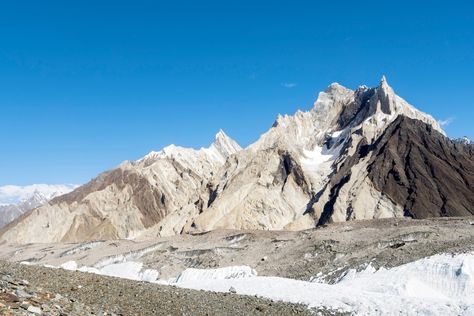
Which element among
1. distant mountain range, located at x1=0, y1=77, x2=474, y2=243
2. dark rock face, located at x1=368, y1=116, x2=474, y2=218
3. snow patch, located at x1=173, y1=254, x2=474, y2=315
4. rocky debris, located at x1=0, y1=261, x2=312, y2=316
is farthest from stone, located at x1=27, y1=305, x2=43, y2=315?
dark rock face, located at x1=368, y1=116, x2=474, y2=218

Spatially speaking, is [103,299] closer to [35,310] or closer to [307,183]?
[35,310]

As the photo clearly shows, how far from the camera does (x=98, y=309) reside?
1598 cm

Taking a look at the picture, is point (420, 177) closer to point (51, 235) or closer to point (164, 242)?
point (164, 242)

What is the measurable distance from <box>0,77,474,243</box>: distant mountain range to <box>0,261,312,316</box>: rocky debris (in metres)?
86.6

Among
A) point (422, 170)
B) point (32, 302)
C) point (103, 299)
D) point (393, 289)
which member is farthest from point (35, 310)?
point (422, 170)

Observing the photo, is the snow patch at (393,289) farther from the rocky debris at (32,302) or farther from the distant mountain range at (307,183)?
the distant mountain range at (307,183)

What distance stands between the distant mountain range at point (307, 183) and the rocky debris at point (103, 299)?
86.6 m

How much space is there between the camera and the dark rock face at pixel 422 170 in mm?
106625

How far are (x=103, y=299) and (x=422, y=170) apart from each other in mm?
109312

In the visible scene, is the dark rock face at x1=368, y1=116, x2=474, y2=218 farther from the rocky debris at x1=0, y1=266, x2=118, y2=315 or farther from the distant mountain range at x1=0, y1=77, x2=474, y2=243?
the rocky debris at x1=0, y1=266, x2=118, y2=315

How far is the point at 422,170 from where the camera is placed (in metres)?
116

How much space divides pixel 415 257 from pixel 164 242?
48300 millimetres

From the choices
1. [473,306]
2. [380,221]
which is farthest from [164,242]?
[473,306]

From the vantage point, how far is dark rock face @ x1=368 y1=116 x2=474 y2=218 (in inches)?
4198
